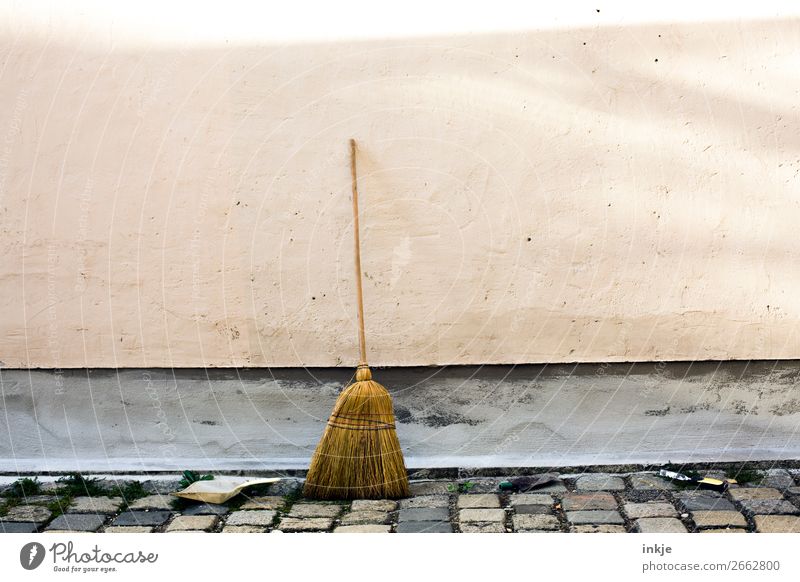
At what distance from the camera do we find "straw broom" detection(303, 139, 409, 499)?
3334mm

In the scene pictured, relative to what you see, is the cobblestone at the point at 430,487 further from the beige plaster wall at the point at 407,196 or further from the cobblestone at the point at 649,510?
the cobblestone at the point at 649,510

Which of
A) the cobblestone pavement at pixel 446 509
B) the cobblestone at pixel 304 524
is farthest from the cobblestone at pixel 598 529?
the cobblestone at pixel 304 524

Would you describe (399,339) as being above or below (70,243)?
below

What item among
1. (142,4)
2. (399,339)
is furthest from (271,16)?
(399,339)

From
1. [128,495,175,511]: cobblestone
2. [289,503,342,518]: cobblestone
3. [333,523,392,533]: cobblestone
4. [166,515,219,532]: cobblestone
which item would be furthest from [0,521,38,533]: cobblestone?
[333,523,392,533]: cobblestone

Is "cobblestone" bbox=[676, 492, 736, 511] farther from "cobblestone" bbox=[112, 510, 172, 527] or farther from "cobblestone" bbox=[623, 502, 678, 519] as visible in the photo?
"cobblestone" bbox=[112, 510, 172, 527]

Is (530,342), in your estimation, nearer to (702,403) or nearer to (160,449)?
(702,403)

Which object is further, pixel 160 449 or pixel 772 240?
pixel 160 449

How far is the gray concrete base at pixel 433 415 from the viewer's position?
12.0 ft

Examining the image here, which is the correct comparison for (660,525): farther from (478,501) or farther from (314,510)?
(314,510)

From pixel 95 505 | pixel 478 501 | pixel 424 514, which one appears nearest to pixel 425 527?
pixel 424 514

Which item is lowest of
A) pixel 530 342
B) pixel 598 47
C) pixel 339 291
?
pixel 530 342

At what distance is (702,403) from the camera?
3.65m

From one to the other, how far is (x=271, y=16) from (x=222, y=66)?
0.29 m
